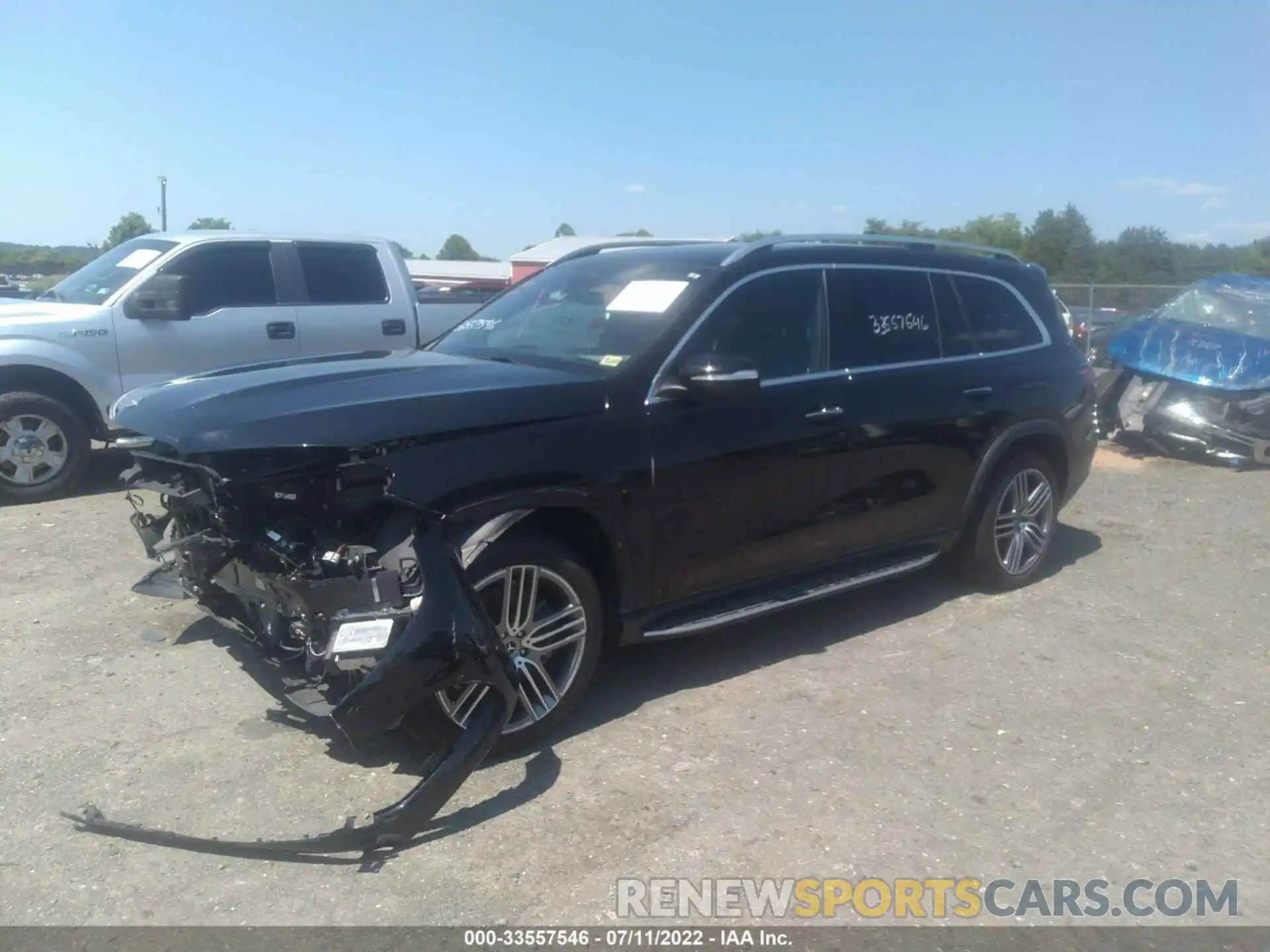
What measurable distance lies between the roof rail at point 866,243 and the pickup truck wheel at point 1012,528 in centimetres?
121

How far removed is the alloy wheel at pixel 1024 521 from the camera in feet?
20.1

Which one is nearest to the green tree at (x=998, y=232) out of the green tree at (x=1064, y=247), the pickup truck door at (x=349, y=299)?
the green tree at (x=1064, y=247)

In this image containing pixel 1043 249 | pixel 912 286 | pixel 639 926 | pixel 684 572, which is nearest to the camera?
pixel 639 926

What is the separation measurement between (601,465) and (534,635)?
702mm

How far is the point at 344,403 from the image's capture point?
3785 millimetres

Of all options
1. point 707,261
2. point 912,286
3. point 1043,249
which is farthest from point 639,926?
point 1043,249

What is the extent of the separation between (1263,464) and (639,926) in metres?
9.74

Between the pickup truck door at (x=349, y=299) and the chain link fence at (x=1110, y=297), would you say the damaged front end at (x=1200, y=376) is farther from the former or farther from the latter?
the chain link fence at (x=1110, y=297)

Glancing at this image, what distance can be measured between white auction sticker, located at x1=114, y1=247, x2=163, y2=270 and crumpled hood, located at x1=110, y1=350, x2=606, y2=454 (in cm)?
439

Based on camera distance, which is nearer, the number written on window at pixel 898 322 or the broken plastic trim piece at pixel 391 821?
the broken plastic trim piece at pixel 391 821

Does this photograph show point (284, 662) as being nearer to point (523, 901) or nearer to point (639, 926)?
point (523, 901)

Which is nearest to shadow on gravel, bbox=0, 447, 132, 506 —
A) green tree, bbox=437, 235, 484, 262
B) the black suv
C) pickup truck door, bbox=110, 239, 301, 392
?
pickup truck door, bbox=110, 239, 301, 392

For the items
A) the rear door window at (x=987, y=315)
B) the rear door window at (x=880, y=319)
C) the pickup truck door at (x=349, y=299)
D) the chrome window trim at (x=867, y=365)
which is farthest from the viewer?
the pickup truck door at (x=349, y=299)

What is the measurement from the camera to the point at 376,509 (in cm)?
376
